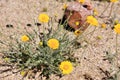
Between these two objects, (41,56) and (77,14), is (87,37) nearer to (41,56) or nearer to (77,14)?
(77,14)

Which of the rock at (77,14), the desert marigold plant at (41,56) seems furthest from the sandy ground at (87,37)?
the rock at (77,14)

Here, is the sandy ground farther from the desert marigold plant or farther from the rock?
the rock

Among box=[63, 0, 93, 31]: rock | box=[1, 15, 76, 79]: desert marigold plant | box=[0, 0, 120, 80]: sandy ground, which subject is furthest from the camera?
box=[63, 0, 93, 31]: rock

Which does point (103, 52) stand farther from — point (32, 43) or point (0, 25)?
point (0, 25)

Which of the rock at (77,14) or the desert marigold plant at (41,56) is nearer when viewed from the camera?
the desert marigold plant at (41,56)

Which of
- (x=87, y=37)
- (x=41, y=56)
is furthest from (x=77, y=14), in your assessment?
(x=41, y=56)

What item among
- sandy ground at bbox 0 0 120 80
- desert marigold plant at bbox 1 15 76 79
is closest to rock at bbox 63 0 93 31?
sandy ground at bbox 0 0 120 80

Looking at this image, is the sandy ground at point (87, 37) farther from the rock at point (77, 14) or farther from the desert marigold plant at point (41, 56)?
the rock at point (77, 14)

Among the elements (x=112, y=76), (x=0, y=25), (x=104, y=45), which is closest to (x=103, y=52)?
(x=104, y=45)
